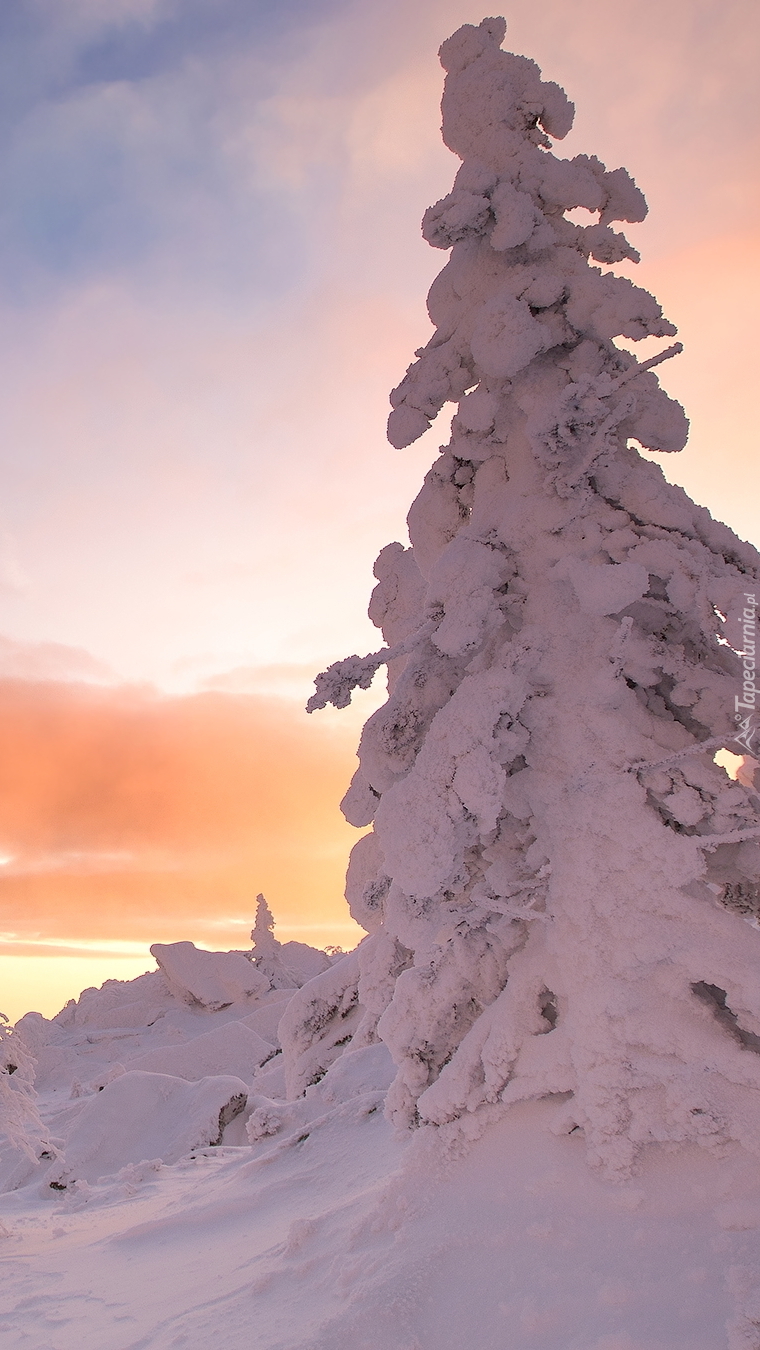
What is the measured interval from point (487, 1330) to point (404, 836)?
260cm

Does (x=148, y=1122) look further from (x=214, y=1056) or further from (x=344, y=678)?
(x=344, y=678)

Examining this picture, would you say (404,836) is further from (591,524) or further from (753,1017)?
(591,524)

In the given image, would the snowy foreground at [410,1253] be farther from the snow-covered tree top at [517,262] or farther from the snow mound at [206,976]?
the snow mound at [206,976]

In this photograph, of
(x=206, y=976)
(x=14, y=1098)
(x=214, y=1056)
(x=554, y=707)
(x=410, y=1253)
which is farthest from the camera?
(x=206, y=976)

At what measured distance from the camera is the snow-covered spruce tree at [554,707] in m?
4.77

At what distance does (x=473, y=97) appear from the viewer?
6.66m

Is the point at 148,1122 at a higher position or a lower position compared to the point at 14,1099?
lower

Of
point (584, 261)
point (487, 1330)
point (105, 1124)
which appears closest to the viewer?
point (487, 1330)

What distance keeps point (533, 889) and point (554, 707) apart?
1.32 m

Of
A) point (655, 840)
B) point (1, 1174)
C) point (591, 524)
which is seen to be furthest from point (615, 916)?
point (1, 1174)

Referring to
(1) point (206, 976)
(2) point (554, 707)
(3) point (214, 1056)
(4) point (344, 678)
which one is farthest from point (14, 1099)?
(1) point (206, 976)

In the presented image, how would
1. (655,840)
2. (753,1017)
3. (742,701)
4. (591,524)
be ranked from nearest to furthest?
(753,1017)
(655,840)
(742,701)
(591,524)

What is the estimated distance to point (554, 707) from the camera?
5457mm

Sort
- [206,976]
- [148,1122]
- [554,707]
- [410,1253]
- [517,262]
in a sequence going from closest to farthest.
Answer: [410,1253] → [554,707] → [517,262] → [148,1122] → [206,976]
